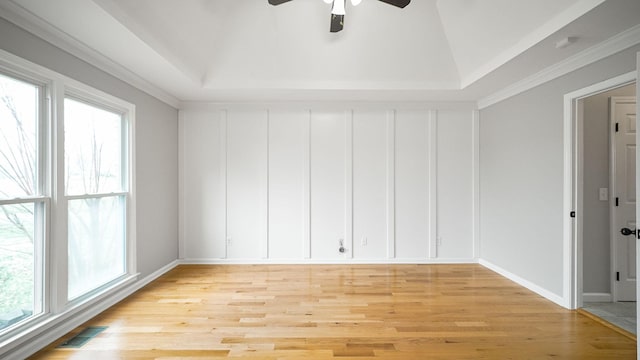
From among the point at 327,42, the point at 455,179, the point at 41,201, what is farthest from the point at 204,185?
the point at 455,179

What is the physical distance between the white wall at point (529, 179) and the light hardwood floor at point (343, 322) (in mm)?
394

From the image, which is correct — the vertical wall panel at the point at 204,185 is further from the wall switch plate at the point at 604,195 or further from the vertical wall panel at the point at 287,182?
the wall switch plate at the point at 604,195

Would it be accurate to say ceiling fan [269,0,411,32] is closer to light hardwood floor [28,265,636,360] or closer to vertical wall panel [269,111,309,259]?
vertical wall panel [269,111,309,259]

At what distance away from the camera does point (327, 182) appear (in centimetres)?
422

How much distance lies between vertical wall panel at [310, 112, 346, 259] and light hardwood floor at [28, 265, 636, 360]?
0.65 m

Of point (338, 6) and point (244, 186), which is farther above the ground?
point (338, 6)

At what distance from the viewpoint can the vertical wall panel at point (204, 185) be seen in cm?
421

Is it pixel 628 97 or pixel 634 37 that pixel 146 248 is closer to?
pixel 634 37

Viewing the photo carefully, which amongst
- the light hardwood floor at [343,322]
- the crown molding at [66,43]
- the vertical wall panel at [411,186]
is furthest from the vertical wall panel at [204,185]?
the vertical wall panel at [411,186]

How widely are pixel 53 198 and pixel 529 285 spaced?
15.9 feet

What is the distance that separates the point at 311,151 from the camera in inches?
166

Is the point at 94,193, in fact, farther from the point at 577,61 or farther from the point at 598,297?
the point at 598,297

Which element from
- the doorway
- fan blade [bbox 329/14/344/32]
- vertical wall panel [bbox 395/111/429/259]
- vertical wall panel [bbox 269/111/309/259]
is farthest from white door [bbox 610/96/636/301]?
vertical wall panel [bbox 269/111/309/259]

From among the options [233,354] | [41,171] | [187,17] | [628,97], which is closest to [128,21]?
[187,17]
